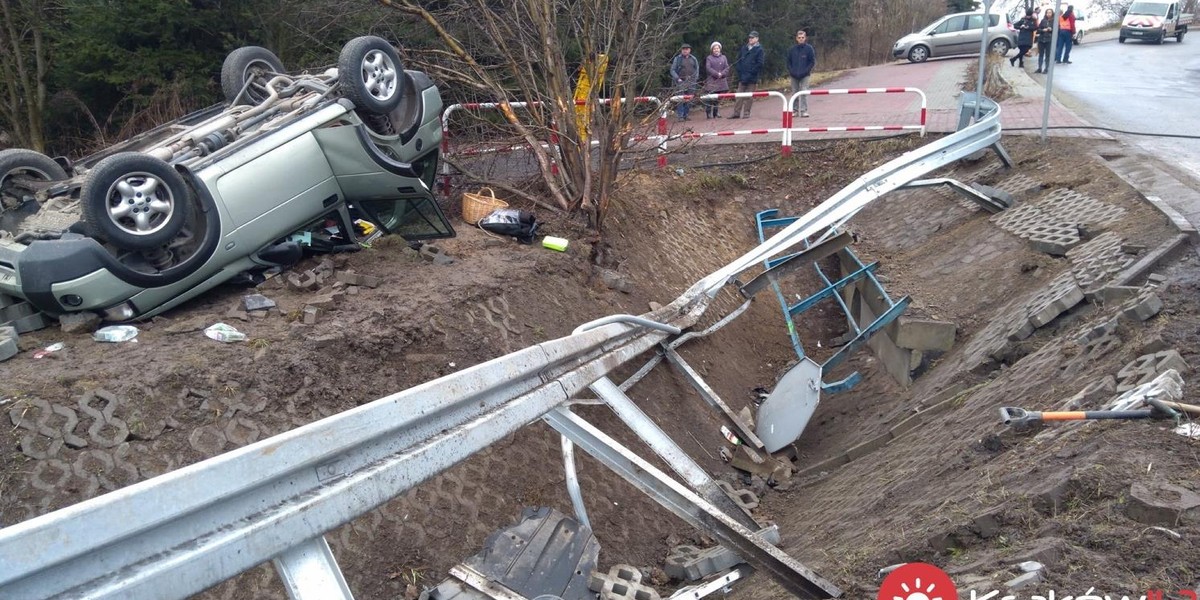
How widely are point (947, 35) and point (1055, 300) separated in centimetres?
2368

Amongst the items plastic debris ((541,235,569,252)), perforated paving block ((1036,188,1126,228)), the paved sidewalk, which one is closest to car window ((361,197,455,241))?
plastic debris ((541,235,569,252))

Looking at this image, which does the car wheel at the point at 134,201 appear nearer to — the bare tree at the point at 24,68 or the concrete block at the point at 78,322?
the concrete block at the point at 78,322

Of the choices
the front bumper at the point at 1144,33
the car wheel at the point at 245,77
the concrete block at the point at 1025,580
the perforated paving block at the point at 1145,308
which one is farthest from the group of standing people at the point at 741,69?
the front bumper at the point at 1144,33

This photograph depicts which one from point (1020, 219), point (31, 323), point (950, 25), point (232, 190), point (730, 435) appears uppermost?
point (232, 190)

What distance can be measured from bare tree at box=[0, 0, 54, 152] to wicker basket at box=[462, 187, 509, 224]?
773 centimetres

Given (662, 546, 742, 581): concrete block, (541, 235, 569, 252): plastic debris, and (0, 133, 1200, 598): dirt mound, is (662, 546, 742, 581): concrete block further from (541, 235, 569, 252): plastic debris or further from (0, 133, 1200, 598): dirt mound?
(541, 235, 569, 252): plastic debris

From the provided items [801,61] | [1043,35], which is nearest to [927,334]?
[801,61]

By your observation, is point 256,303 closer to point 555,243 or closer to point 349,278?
point 349,278

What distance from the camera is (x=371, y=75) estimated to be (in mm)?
7375

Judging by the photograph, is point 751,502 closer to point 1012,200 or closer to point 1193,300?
point 1193,300

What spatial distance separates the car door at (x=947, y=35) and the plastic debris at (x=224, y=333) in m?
26.6

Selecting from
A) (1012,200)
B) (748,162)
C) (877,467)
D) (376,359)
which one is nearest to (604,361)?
(376,359)

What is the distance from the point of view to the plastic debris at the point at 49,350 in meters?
5.29

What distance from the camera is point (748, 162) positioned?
12547 millimetres
